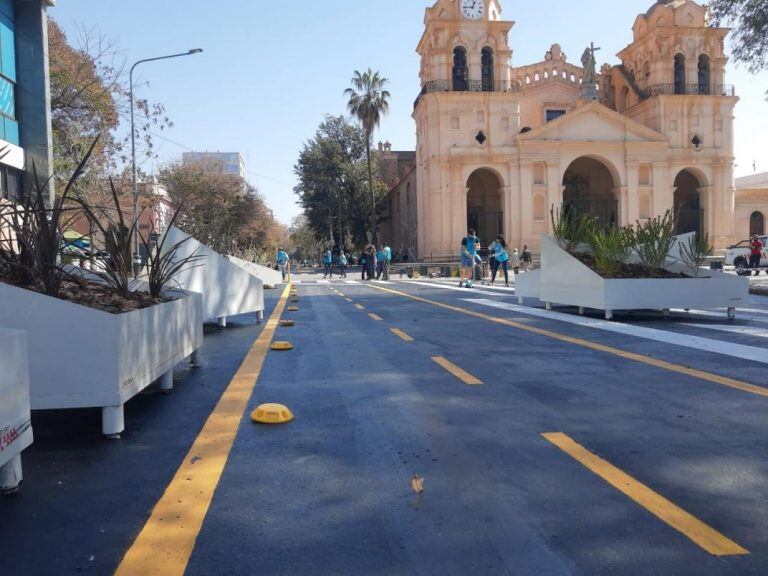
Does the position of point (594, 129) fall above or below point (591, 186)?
above

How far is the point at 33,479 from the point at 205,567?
156cm

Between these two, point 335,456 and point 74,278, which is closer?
point 335,456

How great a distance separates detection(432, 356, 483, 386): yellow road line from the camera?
6.12 m

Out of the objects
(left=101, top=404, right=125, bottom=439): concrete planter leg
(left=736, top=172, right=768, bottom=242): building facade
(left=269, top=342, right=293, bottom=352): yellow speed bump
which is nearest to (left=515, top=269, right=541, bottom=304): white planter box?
(left=269, top=342, right=293, bottom=352): yellow speed bump

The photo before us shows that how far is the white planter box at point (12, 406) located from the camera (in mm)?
3006

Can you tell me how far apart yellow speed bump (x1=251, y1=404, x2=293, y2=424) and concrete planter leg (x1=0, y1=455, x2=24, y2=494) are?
1693mm

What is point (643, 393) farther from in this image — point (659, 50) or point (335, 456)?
point (659, 50)

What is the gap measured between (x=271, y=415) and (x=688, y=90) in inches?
2075

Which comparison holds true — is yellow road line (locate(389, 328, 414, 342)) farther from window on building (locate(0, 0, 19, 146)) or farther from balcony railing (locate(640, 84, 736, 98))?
balcony railing (locate(640, 84, 736, 98))

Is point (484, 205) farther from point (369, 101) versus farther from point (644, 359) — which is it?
point (644, 359)

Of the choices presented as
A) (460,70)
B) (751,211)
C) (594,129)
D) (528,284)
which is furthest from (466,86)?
(528,284)

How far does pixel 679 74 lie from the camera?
49719mm

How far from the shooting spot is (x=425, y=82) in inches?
1919

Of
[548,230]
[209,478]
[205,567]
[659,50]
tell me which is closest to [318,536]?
[205,567]
